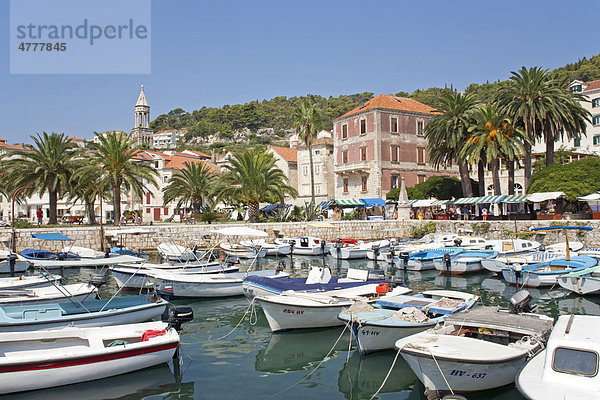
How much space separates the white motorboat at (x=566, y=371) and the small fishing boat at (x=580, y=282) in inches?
507

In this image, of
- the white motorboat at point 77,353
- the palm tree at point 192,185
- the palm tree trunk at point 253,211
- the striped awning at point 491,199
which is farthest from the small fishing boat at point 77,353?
the palm tree at point 192,185

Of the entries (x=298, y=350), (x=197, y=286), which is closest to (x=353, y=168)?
(x=197, y=286)

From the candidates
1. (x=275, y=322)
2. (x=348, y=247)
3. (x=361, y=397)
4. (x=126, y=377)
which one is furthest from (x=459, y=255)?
(x=126, y=377)

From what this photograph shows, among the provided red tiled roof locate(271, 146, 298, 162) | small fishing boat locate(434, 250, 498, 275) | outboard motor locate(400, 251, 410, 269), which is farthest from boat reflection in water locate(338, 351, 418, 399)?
red tiled roof locate(271, 146, 298, 162)

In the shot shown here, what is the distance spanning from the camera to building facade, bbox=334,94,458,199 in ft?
184

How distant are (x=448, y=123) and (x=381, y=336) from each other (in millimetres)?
37238

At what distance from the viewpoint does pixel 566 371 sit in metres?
8.16

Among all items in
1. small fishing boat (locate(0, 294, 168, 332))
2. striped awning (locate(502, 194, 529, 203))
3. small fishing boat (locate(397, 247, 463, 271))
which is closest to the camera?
small fishing boat (locate(0, 294, 168, 332))

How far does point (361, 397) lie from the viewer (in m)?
10.5

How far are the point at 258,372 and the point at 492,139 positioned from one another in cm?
3793

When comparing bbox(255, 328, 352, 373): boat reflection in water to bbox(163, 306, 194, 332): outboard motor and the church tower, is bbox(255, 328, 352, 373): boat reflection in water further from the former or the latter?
the church tower

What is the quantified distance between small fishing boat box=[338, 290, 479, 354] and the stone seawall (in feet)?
69.3

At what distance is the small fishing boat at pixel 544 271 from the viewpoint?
22094 mm

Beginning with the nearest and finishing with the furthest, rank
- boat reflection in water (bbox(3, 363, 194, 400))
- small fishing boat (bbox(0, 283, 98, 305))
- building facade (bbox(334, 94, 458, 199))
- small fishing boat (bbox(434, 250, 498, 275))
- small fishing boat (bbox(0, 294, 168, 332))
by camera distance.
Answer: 1. boat reflection in water (bbox(3, 363, 194, 400))
2. small fishing boat (bbox(0, 294, 168, 332))
3. small fishing boat (bbox(0, 283, 98, 305))
4. small fishing boat (bbox(434, 250, 498, 275))
5. building facade (bbox(334, 94, 458, 199))
